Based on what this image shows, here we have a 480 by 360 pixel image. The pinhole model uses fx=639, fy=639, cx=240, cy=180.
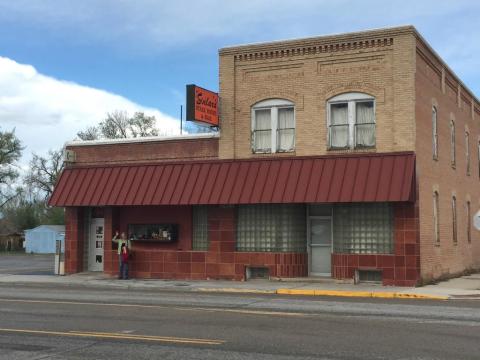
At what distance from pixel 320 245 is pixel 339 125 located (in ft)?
13.9

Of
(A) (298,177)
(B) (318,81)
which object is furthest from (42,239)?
(B) (318,81)

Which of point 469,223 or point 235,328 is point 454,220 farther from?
point 235,328

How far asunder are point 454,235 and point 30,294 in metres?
16.7

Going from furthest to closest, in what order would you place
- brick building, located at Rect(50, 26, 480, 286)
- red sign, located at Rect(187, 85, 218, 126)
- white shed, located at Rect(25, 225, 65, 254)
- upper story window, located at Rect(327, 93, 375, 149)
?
white shed, located at Rect(25, 225, 65, 254) < red sign, located at Rect(187, 85, 218, 126) < upper story window, located at Rect(327, 93, 375, 149) < brick building, located at Rect(50, 26, 480, 286)

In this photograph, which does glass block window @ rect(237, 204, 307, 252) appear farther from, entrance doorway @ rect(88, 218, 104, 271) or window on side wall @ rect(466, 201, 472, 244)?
window on side wall @ rect(466, 201, 472, 244)

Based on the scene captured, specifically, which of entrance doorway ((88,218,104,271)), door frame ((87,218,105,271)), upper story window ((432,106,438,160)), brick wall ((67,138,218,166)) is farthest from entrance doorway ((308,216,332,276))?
door frame ((87,218,105,271))

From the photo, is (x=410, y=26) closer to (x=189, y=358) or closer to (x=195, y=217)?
(x=195, y=217)

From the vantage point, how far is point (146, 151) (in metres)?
24.8

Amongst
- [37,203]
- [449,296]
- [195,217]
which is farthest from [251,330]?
[37,203]

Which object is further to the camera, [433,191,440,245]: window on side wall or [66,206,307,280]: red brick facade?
[433,191,440,245]: window on side wall

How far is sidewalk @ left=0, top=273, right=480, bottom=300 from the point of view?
1834cm

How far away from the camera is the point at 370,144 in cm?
2153

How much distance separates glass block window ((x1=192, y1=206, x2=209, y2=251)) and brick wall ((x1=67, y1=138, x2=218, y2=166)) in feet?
6.51

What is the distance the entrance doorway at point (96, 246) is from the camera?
85.7ft
